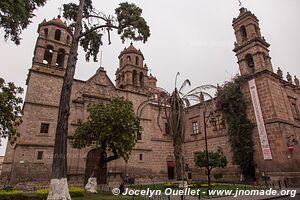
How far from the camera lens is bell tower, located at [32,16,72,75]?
23.1 m

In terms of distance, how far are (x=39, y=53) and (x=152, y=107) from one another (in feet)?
53.6

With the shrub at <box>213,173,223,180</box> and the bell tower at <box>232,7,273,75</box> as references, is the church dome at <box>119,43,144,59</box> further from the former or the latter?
the shrub at <box>213,173,223,180</box>

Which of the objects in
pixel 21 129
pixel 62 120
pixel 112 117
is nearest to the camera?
pixel 62 120

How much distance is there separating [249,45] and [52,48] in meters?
23.7

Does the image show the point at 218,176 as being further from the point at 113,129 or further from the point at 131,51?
the point at 131,51

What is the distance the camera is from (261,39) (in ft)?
81.0

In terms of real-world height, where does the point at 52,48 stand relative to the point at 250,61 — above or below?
above

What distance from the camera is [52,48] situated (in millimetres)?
24328

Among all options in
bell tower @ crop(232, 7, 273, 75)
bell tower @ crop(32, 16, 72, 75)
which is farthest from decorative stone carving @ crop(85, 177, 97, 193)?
bell tower @ crop(232, 7, 273, 75)

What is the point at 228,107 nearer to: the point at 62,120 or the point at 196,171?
the point at 196,171

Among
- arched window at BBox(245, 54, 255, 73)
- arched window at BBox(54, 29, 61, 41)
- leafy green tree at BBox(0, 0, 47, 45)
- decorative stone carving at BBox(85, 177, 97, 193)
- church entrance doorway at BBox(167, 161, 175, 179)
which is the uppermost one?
arched window at BBox(54, 29, 61, 41)

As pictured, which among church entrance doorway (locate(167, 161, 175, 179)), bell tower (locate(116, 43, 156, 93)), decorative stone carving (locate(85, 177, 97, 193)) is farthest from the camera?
bell tower (locate(116, 43, 156, 93))

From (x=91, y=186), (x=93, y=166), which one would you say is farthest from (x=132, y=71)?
(x=91, y=186)

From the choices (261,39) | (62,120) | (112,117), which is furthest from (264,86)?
(62,120)
